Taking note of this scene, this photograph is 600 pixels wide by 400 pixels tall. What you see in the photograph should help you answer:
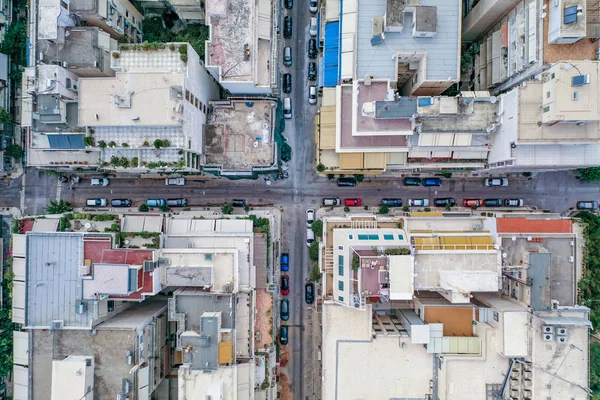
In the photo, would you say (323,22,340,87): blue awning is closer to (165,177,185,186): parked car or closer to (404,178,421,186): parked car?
(404,178,421,186): parked car

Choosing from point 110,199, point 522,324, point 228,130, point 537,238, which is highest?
point 228,130

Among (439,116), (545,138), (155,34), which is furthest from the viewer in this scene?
(155,34)

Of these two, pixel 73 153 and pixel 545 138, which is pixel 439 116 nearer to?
pixel 545 138

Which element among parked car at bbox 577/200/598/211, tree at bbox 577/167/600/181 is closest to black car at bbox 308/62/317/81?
tree at bbox 577/167/600/181

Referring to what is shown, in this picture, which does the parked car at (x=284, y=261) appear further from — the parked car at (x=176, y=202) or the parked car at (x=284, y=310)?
the parked car at (x=176, y=202)

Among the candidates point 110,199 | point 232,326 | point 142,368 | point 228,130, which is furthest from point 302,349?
point 110,199
